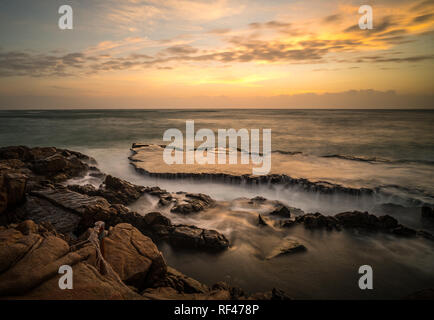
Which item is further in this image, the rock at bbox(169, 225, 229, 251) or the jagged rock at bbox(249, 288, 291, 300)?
the rock at bbox(169, 225, 229, 251)

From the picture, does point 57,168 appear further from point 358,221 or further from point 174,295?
point 358,221

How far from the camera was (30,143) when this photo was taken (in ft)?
87.0

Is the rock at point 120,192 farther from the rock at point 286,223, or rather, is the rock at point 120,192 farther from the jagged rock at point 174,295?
the rock at point 286,223

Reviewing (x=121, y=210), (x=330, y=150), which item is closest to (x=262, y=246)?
(x=121, y=210)

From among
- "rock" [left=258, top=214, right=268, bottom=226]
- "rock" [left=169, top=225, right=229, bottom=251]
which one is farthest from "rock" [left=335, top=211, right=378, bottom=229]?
"rock" [left=169, top=225, right=229, bottom=251]

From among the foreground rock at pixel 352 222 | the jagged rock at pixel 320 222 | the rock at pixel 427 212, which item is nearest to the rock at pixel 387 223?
the foreground rock at pixel 352 222

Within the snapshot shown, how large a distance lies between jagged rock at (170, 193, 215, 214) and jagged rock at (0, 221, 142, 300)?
460 cm

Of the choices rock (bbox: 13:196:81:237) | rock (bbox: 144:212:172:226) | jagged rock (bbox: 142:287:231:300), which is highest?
rock (bbox: 13:196:81:237)

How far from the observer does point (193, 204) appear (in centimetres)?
896

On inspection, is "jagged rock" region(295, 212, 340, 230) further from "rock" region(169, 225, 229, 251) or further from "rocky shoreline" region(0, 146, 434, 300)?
"rock" region(169, 225, 229, 251)

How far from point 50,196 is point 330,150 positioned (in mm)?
22785

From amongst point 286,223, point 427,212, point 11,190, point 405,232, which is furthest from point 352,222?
point 11,190

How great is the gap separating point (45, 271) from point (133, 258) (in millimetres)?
1499

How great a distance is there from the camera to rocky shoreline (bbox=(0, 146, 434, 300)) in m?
3.45
